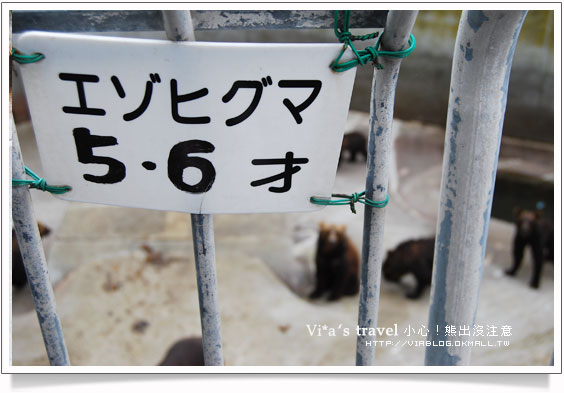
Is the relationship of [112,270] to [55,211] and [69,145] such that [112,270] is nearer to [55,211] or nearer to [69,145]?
[55,211]

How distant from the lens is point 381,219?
4.10 feet

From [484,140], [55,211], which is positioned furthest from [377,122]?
[55,211]

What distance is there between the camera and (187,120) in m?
1.09

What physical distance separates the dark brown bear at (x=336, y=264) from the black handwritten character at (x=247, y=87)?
316 cm

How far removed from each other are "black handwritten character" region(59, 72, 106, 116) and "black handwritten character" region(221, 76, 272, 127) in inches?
10.3

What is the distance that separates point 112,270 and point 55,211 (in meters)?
1.50

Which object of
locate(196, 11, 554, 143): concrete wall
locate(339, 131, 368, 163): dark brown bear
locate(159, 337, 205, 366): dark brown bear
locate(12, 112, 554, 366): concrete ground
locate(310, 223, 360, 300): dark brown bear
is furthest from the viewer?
locate(339, 131, 368, 163): dark brown bear

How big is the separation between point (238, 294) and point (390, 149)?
3.14 m

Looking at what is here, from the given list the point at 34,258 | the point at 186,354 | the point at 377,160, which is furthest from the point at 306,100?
the point at 186,354

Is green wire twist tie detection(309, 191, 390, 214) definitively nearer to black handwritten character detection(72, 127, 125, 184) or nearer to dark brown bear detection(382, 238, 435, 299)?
black handwritten character detection(72, 127, 125, 184)

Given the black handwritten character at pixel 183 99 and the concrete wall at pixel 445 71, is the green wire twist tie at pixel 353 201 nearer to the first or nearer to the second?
the black handwritten character at pixel 183 99

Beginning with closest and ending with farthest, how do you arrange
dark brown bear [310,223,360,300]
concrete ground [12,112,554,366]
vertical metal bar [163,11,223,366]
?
1. vertical metal bar [163,11,223,366]
2. concrete ground [12,112,554,366]
3. dark brown bear [310,223,360,300]

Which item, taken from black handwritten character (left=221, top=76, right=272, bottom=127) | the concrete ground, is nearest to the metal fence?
black handwritten character (left=221, top=76, right=272, bottom=127)

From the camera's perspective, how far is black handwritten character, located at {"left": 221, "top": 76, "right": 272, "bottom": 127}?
1.05 metres
